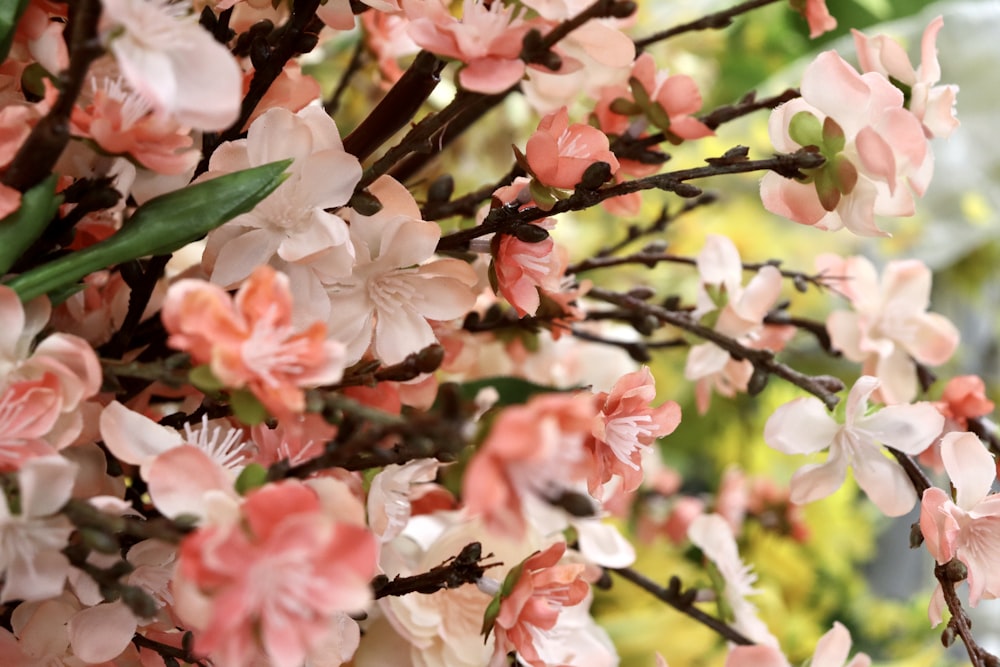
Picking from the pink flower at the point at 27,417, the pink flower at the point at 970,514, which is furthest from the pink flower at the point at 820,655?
the pink flower at the point at 27,417

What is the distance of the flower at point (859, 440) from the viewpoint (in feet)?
1.16

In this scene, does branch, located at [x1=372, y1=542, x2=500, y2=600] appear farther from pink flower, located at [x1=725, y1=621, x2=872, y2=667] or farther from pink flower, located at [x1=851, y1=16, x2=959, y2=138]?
pink flower, located at [x1=851, y1=16, x2=959, y2=138]

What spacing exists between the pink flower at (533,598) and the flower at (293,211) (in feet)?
0.37

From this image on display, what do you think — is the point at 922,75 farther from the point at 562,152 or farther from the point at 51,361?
the point at 51,361

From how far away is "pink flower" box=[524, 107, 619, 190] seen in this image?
0.30 metres

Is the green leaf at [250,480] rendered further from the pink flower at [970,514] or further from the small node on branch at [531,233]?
the pink flower at [970,514]

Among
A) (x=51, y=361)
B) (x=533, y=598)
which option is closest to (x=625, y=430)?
(x=533, y=598)

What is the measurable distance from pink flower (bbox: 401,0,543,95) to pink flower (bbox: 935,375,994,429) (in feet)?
0.85

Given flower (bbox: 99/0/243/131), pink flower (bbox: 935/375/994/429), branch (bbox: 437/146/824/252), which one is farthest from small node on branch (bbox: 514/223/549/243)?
pink flower (bbox: 935/375/994/429)

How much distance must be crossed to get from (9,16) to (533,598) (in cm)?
24

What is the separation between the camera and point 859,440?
14.4 inches

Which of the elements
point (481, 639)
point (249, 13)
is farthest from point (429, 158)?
point (481, 639)

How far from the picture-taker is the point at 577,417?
0.18 meters

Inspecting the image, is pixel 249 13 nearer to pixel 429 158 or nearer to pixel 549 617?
pixel 429 158
